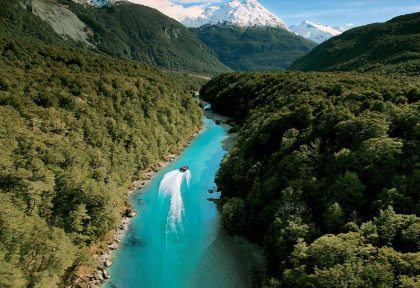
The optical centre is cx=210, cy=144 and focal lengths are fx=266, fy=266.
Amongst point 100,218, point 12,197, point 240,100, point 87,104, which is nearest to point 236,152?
point 100,218

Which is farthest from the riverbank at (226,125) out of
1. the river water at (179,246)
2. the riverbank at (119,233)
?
the river water at (179,246)

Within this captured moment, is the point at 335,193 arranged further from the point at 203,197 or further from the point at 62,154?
the point at 62,154

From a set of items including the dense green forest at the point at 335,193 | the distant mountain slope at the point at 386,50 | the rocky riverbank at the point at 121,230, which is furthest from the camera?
the distant mountain slope at the point at 386,50

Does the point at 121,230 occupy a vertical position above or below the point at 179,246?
above

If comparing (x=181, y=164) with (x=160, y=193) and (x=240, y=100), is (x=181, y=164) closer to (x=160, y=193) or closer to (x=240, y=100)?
(x=160, y=193)

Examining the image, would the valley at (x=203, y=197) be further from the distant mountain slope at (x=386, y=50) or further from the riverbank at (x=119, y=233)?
the distant mountain slope at (x=386, y=50)

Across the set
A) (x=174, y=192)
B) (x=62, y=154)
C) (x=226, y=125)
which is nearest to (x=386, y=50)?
(x=226, y=125)

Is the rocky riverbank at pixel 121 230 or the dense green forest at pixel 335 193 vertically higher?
the dense green forest at pixel 335 193
